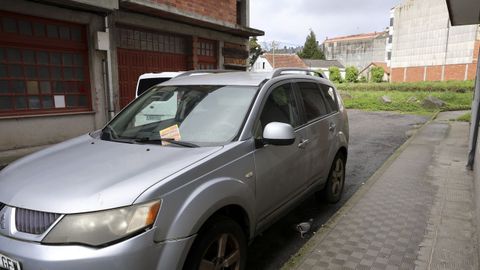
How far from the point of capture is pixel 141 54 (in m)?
10.6

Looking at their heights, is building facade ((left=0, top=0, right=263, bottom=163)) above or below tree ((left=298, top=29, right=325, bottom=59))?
below

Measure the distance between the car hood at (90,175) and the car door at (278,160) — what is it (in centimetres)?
55

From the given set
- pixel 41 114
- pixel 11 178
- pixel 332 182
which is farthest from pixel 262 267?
pixel 41 114

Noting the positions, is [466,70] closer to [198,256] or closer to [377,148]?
[377,148]

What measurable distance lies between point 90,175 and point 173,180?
1.84 feet

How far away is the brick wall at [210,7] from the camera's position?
11008 millimetres

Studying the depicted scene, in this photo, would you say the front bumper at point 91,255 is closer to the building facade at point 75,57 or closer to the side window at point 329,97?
the side window at point 329,97

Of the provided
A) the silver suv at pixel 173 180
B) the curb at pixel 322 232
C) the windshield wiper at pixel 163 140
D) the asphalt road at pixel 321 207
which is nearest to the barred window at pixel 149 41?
the asphalt road at pixel 321 207

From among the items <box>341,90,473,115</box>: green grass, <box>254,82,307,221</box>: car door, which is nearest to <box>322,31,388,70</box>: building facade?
<box>341,90,473,115</box>: green grass

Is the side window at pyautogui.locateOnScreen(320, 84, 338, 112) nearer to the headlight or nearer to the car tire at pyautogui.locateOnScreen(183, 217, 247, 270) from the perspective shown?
the car tire at pyautogui.locateOnScreen(183, 217, 247, 270)

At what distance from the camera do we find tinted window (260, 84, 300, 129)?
3.45 metres

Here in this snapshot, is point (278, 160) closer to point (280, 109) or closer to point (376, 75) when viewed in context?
point (280, 109)

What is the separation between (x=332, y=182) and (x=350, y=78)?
4994 centimetres

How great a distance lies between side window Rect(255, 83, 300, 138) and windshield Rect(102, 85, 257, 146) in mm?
187
